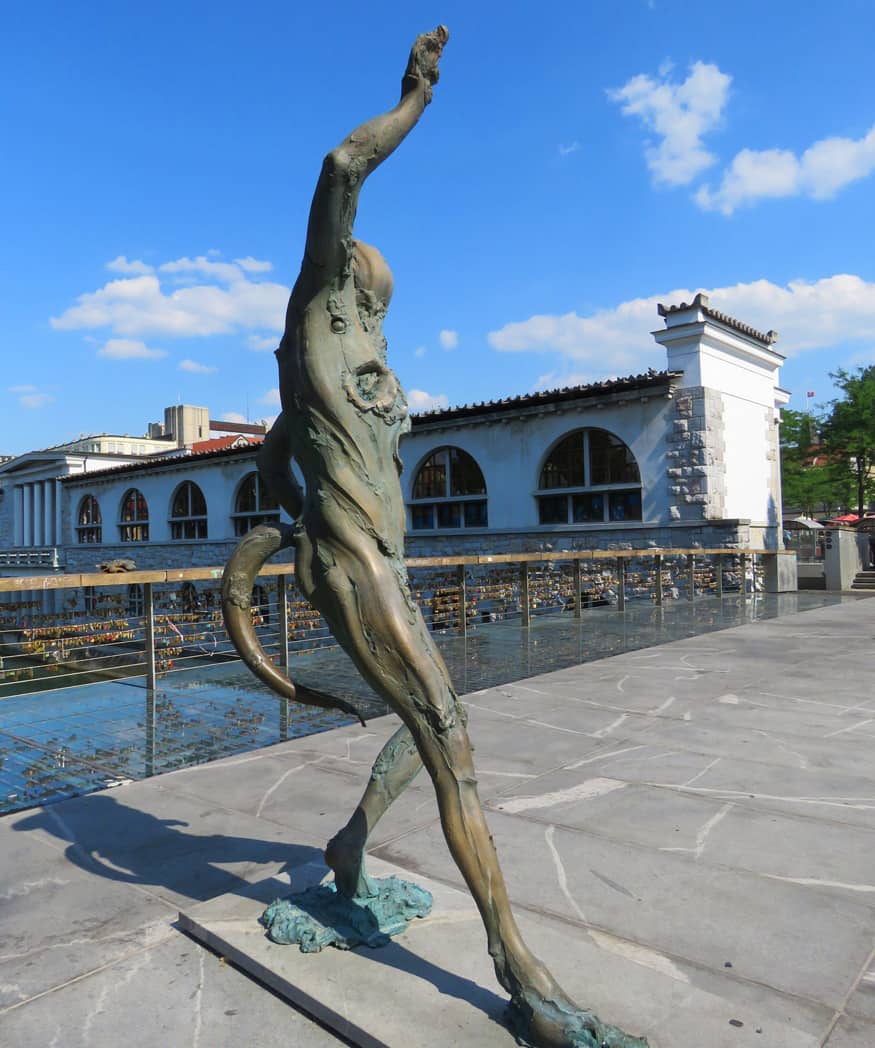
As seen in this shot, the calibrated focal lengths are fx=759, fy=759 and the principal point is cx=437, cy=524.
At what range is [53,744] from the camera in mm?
4871

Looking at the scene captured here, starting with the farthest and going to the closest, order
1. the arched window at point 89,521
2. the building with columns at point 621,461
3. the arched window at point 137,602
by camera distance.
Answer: the arched window at point 89,521 → the building with columns at point 621,461 → the arched window at point 137,602

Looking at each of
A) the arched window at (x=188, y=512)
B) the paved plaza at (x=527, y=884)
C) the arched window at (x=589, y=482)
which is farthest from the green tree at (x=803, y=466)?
the paved plaza at (x=527, y=884)

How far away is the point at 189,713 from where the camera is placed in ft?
18.9

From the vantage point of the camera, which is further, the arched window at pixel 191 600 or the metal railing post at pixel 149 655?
the arched window at pixel 191 600

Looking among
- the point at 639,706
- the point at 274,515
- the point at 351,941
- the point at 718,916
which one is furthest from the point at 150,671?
the point at 274,515

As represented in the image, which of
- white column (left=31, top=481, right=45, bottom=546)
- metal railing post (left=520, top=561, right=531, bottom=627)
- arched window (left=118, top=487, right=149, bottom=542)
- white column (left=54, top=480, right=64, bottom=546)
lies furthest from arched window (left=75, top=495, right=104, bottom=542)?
metal railing post (left=520, top=561, right=531, bottom=627)

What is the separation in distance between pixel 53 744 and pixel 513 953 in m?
4.00

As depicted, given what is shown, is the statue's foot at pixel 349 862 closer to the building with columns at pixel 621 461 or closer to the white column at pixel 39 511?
the building with columns at pixel 621 461

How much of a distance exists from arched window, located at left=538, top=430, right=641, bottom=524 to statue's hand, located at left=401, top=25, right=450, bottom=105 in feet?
52.8

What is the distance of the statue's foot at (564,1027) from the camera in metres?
1.79

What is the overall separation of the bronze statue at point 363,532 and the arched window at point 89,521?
1371 inches

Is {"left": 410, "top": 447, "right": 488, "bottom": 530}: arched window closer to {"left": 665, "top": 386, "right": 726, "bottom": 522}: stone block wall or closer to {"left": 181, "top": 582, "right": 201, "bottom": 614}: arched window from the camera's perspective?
{"left": 665, "top": 386, "right": 726, "bottom": 522}: stone block wall

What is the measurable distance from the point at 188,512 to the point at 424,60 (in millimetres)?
28721

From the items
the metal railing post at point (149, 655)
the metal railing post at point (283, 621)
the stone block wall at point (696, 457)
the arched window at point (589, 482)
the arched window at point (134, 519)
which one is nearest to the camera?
the metal railing post at point (149, 655)
